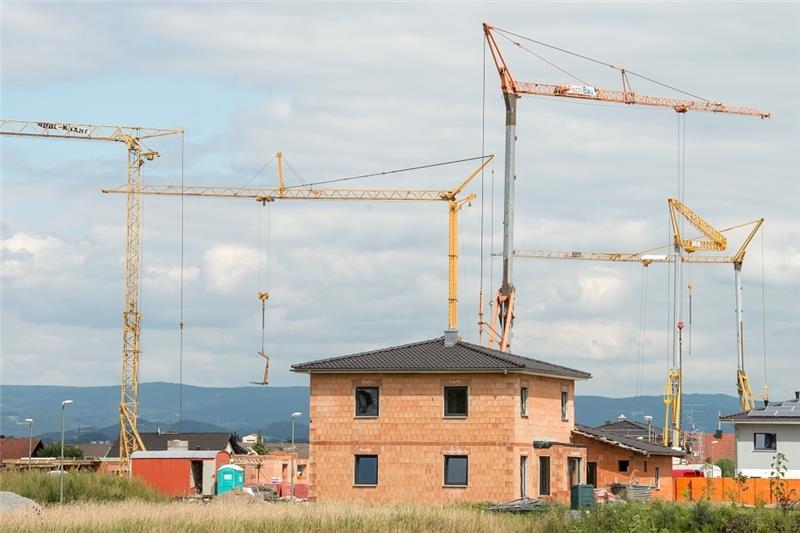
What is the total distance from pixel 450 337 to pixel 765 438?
96.3 ft

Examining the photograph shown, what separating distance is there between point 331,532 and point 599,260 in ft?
506

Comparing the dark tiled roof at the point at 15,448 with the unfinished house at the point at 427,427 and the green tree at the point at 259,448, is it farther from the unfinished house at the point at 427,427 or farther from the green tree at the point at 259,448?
the unfinished house at the point at 427,427

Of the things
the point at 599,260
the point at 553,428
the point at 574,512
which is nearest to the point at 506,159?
the point at 553,428

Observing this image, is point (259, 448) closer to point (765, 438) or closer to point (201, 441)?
point (201, 441)

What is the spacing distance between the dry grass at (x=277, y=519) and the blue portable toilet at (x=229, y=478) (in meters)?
35.6

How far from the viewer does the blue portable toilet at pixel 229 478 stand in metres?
84.9

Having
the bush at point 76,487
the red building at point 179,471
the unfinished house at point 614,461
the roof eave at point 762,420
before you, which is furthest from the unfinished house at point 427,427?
the red building at point 179,471

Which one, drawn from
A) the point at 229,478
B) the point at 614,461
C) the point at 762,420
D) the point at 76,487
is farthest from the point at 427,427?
the point at 762,420

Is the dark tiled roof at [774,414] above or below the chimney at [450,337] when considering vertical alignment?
below

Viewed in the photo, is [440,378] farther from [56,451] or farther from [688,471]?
[56,451]

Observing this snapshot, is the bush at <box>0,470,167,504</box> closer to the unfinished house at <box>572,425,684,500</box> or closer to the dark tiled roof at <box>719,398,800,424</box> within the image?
the unfinished house at <box>572,425,684,500</box>

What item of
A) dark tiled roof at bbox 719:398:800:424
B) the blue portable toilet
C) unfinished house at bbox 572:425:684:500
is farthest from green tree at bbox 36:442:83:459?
unfinished house at bbox 572:425:684:500

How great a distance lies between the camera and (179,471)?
88.3m

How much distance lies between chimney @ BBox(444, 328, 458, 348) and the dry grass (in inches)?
521
